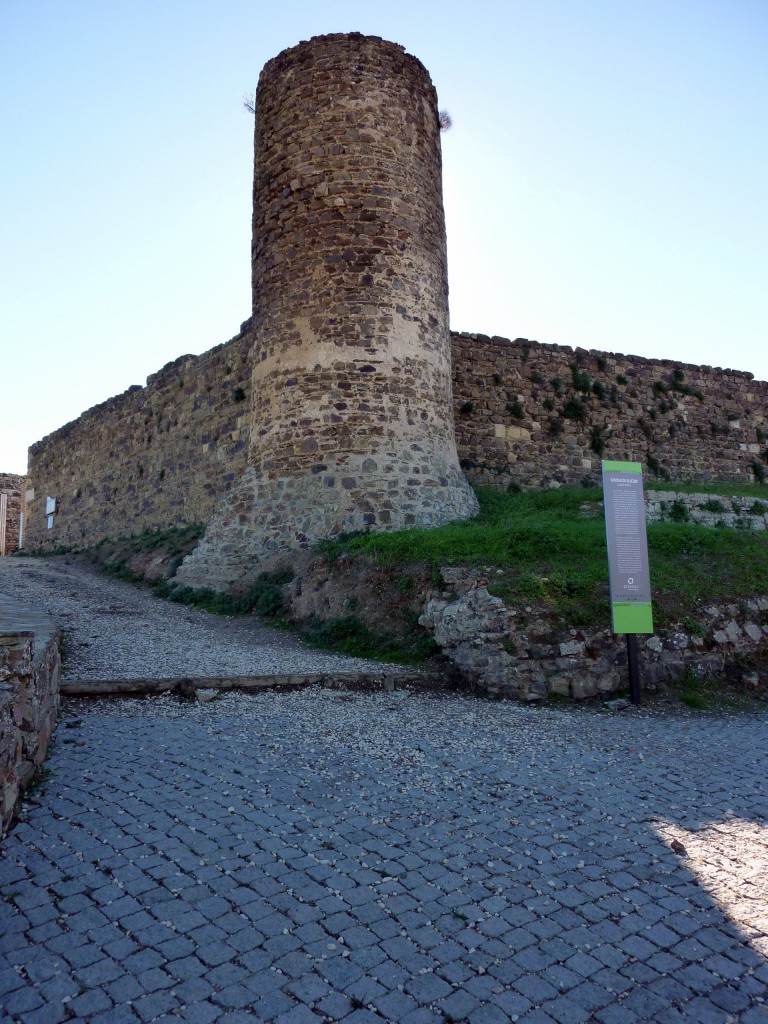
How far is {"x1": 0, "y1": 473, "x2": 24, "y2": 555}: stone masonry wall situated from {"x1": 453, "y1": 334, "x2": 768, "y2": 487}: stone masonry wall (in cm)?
2036

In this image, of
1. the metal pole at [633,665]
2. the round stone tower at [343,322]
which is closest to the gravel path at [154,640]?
the round stone tower at [343,322]

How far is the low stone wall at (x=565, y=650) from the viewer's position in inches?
277

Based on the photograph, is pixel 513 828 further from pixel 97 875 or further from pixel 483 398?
pixel 483 398

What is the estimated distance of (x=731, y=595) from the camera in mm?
8047

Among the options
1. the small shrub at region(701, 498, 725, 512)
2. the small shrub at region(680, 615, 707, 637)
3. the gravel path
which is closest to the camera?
the gravel path

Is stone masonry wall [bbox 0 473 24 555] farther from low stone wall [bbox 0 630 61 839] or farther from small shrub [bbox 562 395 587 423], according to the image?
low stone wall [bbox 0 630 61 839]

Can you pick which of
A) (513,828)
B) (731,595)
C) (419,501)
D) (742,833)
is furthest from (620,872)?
(419,501)

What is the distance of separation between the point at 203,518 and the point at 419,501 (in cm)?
523

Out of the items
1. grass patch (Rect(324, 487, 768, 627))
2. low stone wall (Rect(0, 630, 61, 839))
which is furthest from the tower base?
low stone wall (Rect(0, 630, 61, 839))

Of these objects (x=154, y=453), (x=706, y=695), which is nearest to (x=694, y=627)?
(x=706, y=695)

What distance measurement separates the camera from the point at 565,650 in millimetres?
7148

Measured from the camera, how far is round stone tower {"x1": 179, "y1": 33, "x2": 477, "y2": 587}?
37.3 feet

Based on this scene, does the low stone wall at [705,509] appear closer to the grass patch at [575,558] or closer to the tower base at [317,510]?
the grass patch at [575,558]

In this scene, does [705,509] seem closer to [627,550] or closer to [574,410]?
[574,410]
